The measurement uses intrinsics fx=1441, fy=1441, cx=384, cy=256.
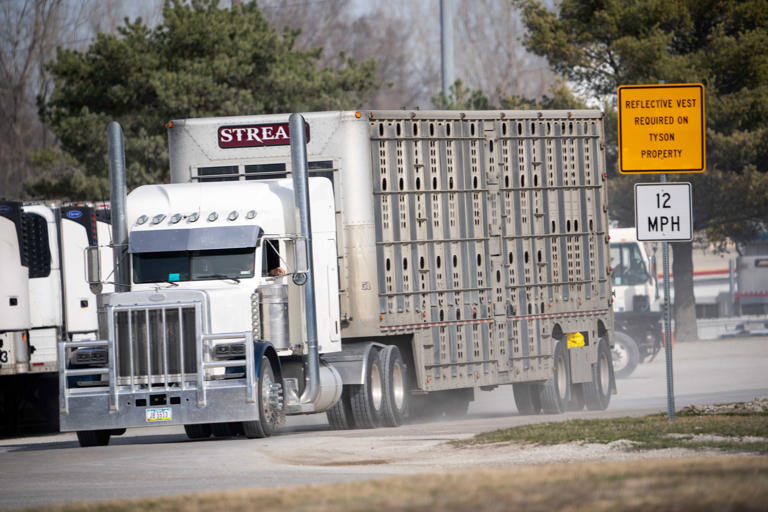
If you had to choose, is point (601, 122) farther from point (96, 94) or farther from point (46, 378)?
point (96, 94)

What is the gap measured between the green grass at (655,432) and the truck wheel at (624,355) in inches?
578

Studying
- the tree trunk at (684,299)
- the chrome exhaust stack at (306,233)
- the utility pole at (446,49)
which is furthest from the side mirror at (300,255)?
the tree trunk at (684,299)

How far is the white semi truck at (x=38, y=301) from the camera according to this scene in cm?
2252

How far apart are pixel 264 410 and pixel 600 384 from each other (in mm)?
8540

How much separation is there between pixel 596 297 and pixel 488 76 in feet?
229

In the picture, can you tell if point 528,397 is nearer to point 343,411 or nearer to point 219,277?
point 343,411

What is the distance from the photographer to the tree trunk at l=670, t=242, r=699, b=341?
46.6 meters

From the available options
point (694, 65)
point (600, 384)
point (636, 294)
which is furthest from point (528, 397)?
point (694, 65)

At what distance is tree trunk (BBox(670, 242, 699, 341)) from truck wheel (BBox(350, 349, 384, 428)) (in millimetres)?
28317

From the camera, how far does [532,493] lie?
1001cm

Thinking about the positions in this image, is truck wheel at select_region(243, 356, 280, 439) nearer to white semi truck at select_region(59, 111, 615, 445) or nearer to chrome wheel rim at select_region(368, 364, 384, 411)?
white semi truck at select_region(59, 111, 615, 445)

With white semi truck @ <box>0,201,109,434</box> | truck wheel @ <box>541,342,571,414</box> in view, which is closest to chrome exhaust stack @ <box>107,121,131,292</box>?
white semi truck @ <box>0,201,109,434</box>

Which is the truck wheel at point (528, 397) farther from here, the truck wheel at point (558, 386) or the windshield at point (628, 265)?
the windshield at point (628, 265)

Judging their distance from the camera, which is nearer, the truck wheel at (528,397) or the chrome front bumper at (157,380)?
the chrome front bumper at (157,380)
